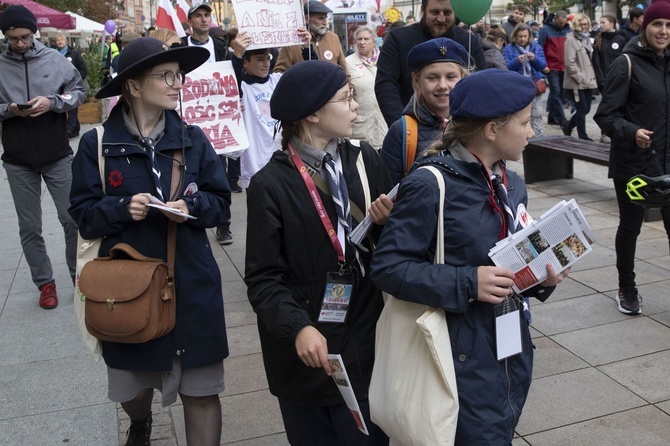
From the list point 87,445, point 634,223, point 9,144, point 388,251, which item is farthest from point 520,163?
point 388,251

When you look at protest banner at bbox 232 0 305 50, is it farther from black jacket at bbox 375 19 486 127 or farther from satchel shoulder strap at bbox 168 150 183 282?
satchel shoulder strap at bbox 168 150 183 282

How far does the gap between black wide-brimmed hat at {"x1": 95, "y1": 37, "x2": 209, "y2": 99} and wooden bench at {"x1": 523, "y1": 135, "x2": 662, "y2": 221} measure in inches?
254

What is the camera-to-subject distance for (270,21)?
6238 millimetres

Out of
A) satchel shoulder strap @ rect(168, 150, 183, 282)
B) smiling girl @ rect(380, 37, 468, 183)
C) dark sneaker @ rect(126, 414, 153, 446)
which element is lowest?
dark sneaker @ rect(126, 414, 153, 446)

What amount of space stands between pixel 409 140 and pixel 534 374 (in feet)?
5.50

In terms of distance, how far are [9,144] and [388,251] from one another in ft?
13.4

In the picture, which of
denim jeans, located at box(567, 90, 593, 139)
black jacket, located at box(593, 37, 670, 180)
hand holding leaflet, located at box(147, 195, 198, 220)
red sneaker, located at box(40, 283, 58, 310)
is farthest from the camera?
denim jeans, located at box(567, 90, 593, 139)

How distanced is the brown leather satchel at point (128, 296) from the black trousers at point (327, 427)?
0.59 m

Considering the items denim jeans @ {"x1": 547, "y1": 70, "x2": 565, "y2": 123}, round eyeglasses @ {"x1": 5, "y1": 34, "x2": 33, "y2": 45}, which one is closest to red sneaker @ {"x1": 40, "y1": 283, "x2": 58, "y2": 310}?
round eyeglasses @ {"x1": 5, "y1": 34, "x2": 33, "y2": 45}

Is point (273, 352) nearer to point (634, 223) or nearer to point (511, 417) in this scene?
point (511, 417)

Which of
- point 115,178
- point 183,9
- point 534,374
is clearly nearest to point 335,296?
point 115,178

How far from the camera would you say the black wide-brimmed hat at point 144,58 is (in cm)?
312

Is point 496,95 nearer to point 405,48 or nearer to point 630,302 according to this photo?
point 405,48

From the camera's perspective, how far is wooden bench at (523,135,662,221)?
909cm
